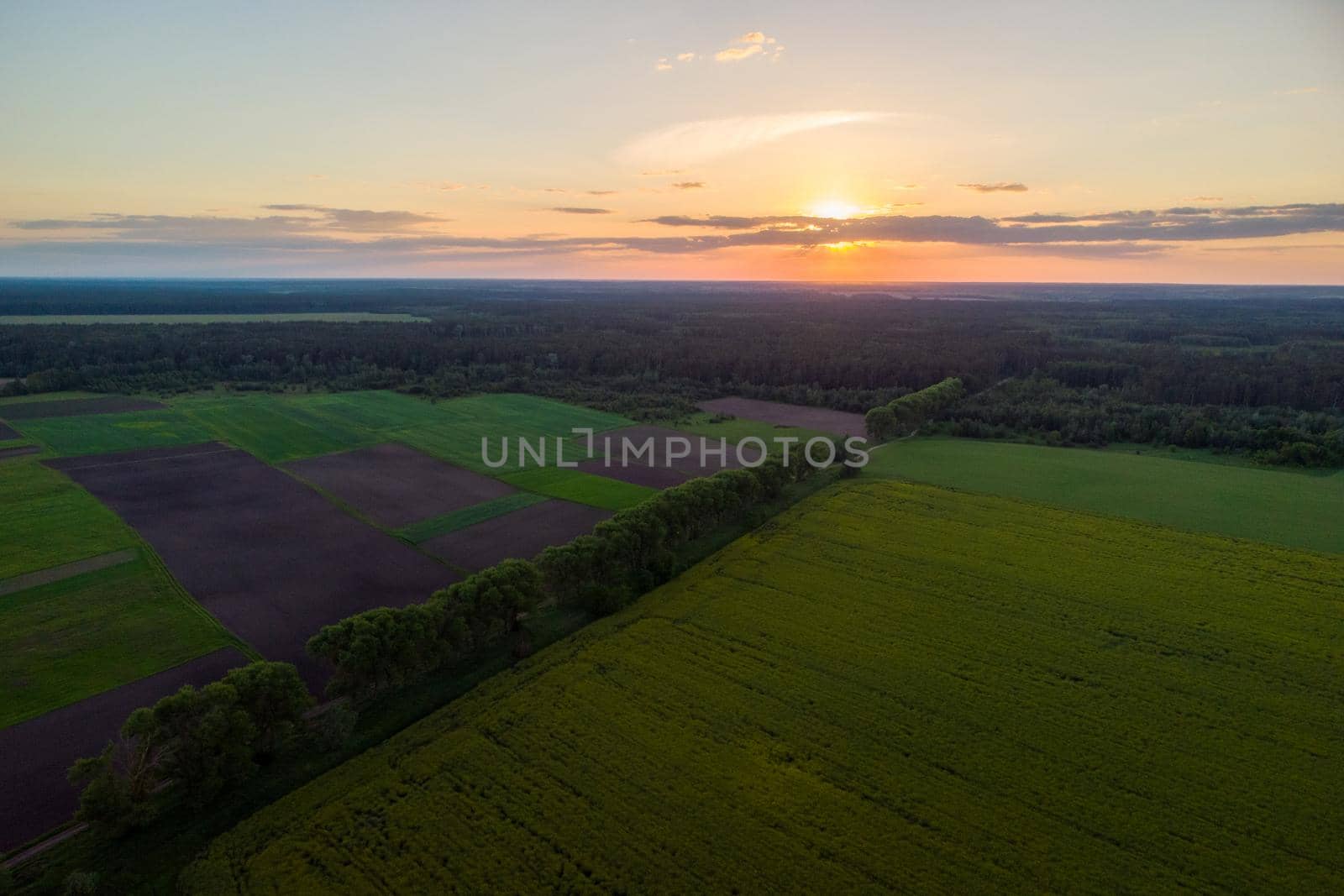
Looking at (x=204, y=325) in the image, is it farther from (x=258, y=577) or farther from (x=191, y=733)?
(x=191, y=733)

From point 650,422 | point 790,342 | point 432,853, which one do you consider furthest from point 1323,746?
point 790,342

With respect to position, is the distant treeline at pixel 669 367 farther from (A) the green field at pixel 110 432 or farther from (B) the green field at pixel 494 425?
(A) the green field at pixel 110 432

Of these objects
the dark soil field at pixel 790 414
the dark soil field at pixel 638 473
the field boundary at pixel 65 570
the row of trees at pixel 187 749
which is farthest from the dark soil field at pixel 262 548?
the dark soil field at pixel 790 414

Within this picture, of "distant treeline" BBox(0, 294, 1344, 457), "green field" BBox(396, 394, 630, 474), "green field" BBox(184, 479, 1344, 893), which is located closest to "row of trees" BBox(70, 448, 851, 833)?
"green field" BBox(184, 479, 1344, 893)

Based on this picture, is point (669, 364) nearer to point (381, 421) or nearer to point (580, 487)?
point (381, 421)

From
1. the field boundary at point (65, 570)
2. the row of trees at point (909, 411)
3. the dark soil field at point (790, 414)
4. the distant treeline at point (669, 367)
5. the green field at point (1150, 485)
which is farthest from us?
the distant treeline at point (669, 367)

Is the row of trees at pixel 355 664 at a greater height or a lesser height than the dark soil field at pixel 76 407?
lesser

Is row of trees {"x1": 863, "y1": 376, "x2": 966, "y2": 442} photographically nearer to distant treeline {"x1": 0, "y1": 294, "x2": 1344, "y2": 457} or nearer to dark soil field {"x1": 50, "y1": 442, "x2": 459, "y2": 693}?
distant treeline {"x1": 0, "y1": 294, "x2": 1344, "y2": 457}
